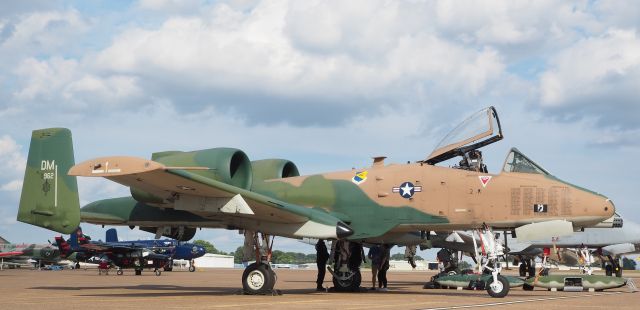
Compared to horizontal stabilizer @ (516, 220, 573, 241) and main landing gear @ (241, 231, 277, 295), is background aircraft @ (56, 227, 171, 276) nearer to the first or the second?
Answer: main landing gear @ (241, 231, 277, 295)

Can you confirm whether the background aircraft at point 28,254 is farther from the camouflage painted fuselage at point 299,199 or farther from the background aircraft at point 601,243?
the camouflage painted fuselage at point 299,199

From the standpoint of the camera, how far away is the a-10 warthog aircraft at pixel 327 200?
14.3m

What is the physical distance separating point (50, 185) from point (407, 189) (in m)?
8.02

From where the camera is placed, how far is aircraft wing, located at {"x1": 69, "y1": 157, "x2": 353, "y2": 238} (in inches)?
487

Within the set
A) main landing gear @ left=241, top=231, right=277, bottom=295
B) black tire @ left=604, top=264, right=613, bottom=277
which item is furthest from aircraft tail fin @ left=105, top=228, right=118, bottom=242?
main landing gear @ left=241, top=231, right=277, bottom=295

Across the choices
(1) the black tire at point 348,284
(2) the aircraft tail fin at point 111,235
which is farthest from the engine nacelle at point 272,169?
(2) the aircraft tail fin at point 111,235

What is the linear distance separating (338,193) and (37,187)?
6.85m

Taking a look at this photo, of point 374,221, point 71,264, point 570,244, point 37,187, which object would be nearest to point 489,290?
point 374,221

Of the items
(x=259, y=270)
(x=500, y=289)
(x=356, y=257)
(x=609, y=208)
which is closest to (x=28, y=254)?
(x=356, y=257)

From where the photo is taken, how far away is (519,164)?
15266 mm

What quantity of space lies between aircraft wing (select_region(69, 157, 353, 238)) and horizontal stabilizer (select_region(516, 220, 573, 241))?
12.0 ft

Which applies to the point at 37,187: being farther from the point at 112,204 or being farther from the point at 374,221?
the point at 374,221

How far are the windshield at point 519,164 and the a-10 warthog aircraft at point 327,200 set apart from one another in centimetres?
2

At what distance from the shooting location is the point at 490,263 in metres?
14.8
